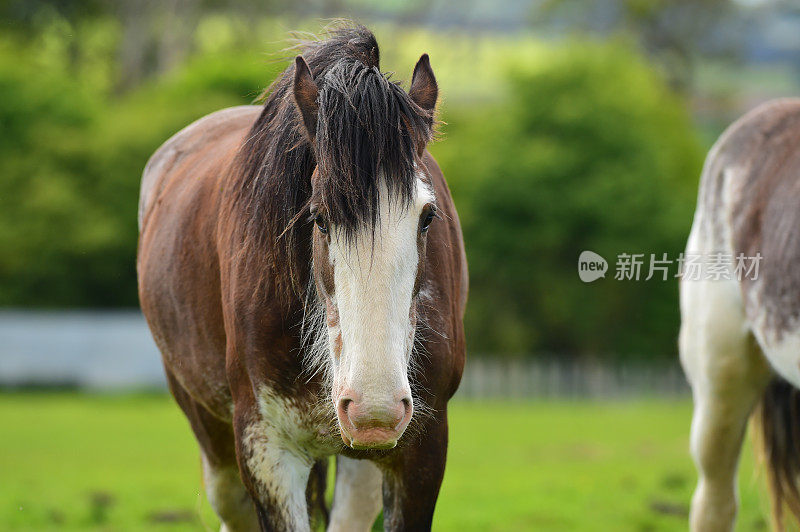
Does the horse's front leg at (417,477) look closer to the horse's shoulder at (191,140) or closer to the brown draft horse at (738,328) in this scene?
the horse's shoulder at (191,140)

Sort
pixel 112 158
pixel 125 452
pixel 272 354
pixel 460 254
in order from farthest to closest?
pixel 112 158, pixel 125 452, pixel 460 254, pixel 272 354

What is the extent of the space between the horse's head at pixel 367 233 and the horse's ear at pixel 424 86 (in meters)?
0.08

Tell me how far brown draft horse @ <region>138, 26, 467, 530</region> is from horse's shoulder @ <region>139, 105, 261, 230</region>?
0.55 meters

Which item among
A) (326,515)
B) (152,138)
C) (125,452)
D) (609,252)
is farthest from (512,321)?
(326,515)

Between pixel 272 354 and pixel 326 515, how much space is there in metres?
1.46

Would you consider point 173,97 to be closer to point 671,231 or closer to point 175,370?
point 671,231

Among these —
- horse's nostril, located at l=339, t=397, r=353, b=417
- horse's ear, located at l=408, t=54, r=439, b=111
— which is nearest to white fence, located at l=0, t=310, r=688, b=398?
horse's ear, located at l=408, t=54, r=439, b=111

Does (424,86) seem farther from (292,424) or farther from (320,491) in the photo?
(320,491)

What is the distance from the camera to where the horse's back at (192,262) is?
426cm

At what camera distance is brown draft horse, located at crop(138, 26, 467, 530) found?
3.15 metres

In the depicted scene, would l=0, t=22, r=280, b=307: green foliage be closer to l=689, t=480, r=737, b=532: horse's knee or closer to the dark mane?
l=689, t=480, r=737, b=532: horse's knee

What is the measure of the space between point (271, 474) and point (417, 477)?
503 millimetres

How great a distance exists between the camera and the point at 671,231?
105ft

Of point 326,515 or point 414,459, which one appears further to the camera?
point 326,515
